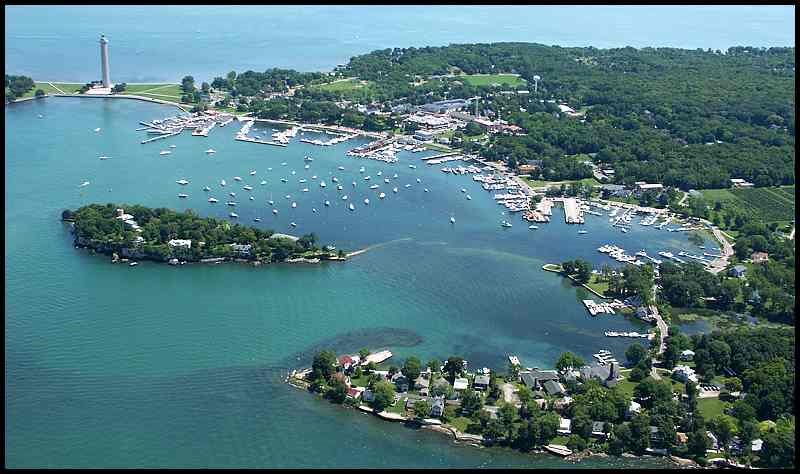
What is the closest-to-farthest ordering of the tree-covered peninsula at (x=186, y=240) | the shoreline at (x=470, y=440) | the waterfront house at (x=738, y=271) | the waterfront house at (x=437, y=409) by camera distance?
the shoreline at (x=470, y=440) → the waterfront house at (x=437, y=409) → the waterfront house at (x=738, y=271) → the tree-covered peninsula at (x=186, y=240)

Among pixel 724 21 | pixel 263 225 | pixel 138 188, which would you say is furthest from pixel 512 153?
pixel 724 21

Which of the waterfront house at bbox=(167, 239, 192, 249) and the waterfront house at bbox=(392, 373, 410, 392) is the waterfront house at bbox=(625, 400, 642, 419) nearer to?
→ the waterfront house at bbox=(392, 373, 410, 392)

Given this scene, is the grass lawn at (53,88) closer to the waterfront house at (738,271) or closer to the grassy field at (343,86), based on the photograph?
the grassy field at (343,86)

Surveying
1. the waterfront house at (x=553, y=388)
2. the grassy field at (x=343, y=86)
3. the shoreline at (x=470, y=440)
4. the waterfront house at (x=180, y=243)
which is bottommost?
the shoreline at (x=470, y=440)

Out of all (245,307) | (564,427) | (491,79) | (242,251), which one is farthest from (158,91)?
(564,427)

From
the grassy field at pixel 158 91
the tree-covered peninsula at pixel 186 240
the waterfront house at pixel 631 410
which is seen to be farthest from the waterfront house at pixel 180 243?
the grassy field at pixel 158 91

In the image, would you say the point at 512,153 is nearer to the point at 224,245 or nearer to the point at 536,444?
the point at 224,245

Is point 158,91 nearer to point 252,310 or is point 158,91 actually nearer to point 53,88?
point 53,88
